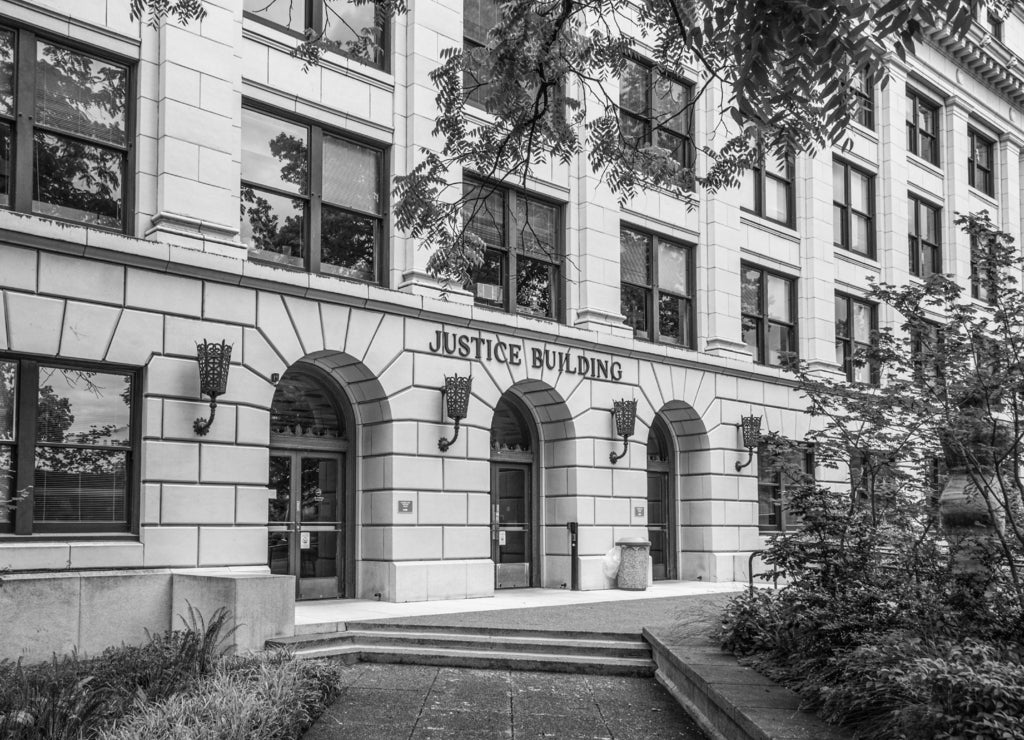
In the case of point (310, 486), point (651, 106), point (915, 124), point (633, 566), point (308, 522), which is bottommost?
point (633, 566)

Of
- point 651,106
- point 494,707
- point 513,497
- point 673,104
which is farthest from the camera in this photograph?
point 673,104

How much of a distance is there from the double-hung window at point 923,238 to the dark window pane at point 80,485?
24.8m

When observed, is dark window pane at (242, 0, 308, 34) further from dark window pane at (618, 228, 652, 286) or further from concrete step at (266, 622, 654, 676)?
concrete step at (266, 622, 654, 676)

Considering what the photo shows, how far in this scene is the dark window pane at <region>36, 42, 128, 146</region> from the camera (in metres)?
14.1

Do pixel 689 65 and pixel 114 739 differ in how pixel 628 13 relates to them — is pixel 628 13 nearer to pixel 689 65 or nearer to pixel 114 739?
pixel 689 65

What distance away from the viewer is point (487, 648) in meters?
13.1

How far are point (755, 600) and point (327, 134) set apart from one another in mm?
10592

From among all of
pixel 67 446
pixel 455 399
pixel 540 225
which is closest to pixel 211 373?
pixel 67 446

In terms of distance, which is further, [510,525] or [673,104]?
[673,104]

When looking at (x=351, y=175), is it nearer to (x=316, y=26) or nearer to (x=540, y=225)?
(x=316, y=26)

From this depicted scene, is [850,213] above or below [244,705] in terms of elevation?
above

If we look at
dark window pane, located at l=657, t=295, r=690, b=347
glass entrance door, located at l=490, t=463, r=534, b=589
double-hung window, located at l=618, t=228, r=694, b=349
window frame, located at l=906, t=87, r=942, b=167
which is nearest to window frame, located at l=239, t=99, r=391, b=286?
glass entrance door, located at l=490, t=463, r=534, b=589

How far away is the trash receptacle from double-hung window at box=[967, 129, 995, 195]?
830 inches

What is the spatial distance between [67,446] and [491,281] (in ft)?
28.5
